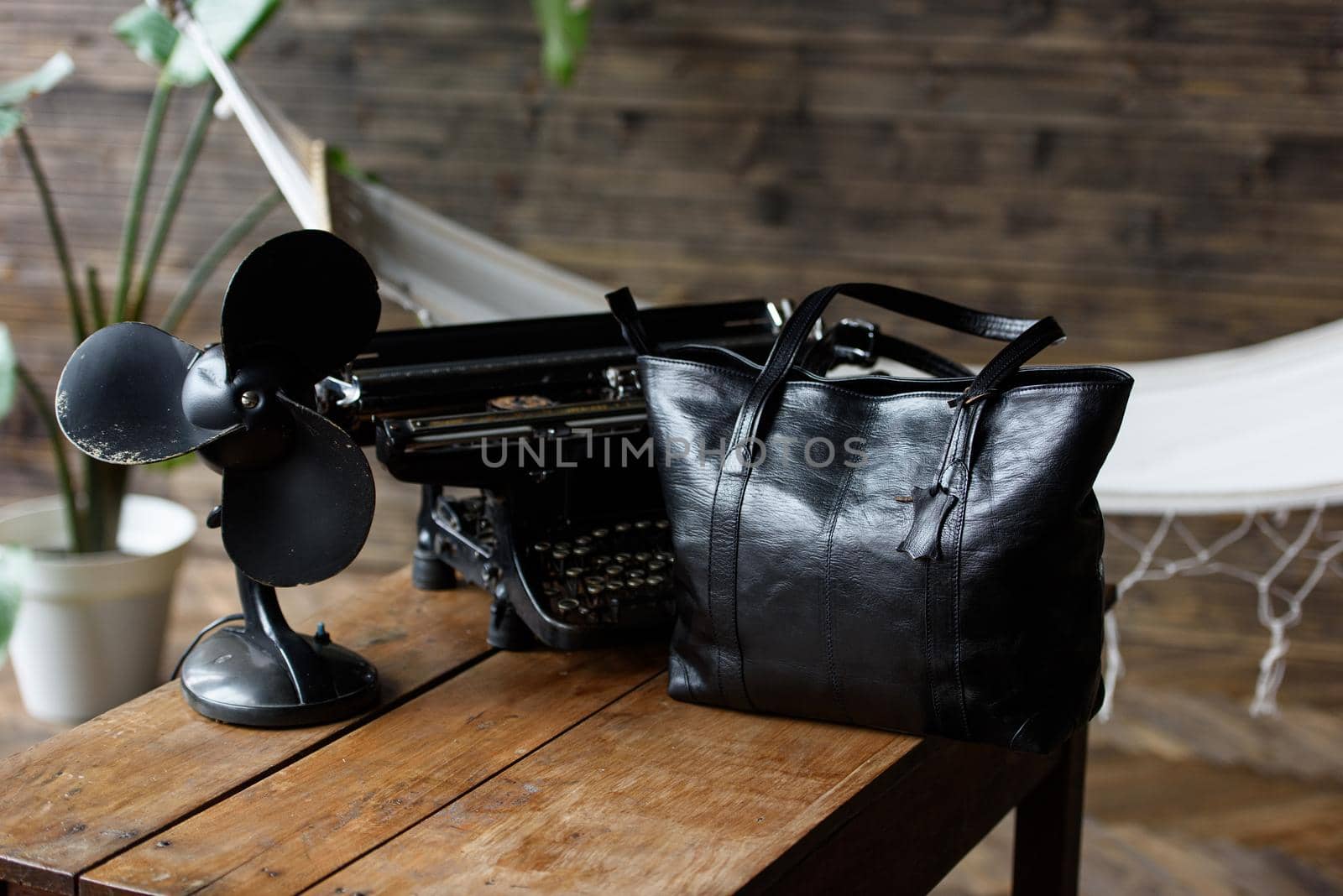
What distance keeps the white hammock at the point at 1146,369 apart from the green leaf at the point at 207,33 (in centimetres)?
4

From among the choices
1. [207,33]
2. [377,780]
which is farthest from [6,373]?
[377,780]

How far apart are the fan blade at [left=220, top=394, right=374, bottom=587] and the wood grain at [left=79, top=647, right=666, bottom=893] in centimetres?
15

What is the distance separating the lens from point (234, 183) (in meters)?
2.70

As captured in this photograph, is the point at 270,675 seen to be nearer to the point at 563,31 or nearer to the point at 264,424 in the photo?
the point at 264,424

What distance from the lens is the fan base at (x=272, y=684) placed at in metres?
1.00

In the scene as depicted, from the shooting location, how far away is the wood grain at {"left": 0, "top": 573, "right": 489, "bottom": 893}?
0.84 metres

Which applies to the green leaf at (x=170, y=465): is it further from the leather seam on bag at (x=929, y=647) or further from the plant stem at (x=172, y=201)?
the leather seam on bag at (x=929, y=647)

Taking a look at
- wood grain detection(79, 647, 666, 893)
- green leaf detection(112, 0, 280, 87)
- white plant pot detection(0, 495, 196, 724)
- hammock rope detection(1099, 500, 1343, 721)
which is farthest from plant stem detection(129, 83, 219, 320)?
hammock rope detection(1099, 500, 1343, 721)

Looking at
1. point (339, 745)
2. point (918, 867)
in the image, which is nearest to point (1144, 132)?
point (918, 867)

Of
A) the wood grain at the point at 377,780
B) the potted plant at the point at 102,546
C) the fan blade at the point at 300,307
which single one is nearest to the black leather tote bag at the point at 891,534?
the wood grain at the point at 377,780

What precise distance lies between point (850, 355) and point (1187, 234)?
4.38 feet

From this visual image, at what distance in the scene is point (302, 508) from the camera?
0.98 m

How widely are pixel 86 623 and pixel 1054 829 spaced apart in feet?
4.99

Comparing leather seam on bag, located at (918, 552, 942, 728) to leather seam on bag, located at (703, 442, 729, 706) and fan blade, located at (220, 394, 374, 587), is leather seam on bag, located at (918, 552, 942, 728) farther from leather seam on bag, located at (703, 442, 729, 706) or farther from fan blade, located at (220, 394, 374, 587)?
fan blade, located at (220, 394, 374, 587)
